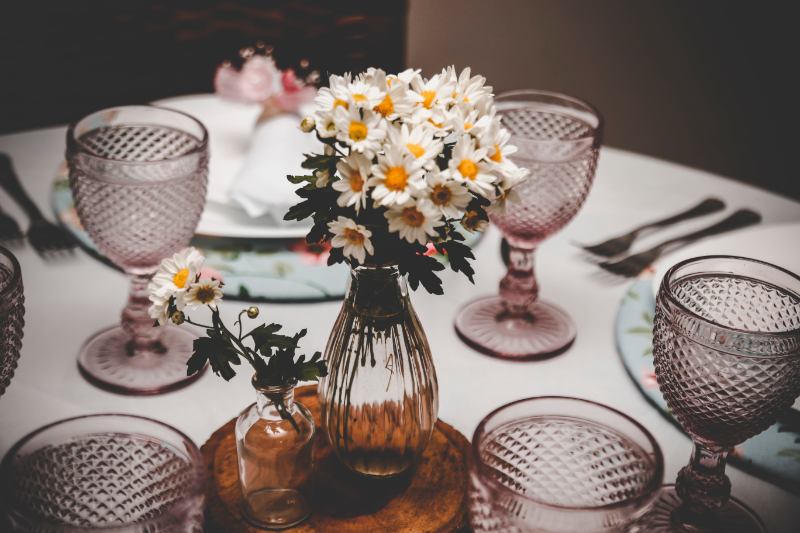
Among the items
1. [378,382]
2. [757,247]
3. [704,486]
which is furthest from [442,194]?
[757,247]

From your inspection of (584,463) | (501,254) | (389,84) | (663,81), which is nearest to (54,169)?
(501,254)

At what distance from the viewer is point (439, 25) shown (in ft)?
7.74

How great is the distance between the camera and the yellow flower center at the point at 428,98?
530mm

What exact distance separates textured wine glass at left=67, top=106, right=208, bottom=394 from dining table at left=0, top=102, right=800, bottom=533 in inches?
1.2

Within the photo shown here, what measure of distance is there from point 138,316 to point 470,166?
451mm

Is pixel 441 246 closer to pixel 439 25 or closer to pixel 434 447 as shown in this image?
pixel 434 447

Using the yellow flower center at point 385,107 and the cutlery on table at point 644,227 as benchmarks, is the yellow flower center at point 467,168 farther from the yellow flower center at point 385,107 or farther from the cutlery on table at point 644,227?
the cutlery on table at point 644,227

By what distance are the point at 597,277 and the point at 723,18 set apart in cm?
154

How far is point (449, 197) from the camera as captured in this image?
1.62 ft

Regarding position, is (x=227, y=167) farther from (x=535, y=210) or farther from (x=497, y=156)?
(x=497, y=156)

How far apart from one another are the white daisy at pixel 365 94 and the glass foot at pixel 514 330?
1.30ft

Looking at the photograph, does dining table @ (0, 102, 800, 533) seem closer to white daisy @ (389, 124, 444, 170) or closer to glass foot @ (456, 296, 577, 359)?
glass foot @ (456, 296, 577, 359)

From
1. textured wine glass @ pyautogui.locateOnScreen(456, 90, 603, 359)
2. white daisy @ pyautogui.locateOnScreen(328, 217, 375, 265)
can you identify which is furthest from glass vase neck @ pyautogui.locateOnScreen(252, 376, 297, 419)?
textured wine glass @ pyautogui.locateOnScreen(456, 90, 603, 359)

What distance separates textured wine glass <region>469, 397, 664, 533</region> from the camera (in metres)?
0.52
